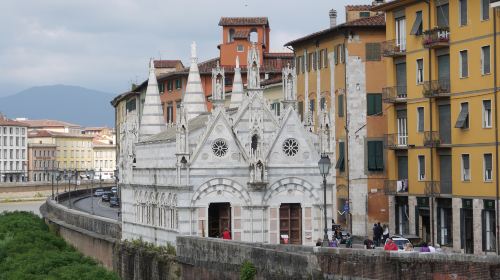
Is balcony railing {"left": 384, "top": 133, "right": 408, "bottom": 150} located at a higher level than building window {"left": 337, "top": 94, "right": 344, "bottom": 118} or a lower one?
lower

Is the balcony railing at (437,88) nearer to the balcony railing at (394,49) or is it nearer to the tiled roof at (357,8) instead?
the balcony railing at (394,49)

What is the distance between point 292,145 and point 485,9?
37.1 feet

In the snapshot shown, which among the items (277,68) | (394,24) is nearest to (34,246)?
(394,24)

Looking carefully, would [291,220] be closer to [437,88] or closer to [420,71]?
[437,88]

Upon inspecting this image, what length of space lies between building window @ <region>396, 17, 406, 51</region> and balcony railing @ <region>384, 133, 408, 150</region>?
14.6 feet

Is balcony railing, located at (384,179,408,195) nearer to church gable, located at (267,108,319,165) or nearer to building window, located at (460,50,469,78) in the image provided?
building window, located at (460,50,469,78)

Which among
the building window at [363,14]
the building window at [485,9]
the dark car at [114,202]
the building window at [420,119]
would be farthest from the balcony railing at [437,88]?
the dark car at [114,202]

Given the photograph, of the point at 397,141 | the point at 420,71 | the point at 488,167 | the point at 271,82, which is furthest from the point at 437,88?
the point at 271,82

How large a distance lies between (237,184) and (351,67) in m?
27.4

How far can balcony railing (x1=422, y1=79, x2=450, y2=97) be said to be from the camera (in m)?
62.4

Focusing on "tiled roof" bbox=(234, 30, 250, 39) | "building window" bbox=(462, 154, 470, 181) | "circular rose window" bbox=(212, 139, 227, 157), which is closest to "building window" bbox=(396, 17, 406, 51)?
"building window" bbox=(462, 154, 470, 181)

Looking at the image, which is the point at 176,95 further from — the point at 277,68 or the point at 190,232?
the point at 190,232

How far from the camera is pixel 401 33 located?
2692 inches

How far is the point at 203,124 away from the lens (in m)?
54.1
